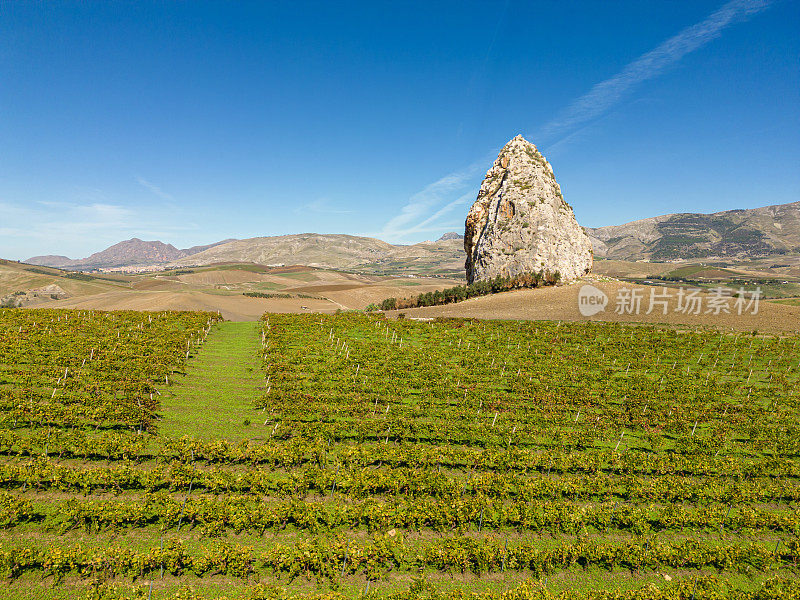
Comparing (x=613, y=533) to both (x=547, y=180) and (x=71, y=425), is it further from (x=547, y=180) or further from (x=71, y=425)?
(x=547, y=180)

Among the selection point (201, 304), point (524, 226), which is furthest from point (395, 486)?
point (201, 304)

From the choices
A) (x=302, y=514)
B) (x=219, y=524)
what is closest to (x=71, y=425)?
(x=219, y=524)

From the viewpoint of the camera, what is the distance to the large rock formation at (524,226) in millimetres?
98312

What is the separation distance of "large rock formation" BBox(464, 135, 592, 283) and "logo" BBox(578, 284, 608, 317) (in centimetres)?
1364

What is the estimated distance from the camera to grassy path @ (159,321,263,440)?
915 inches

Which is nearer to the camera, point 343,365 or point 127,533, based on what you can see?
point 127,533

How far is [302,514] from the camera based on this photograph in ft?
49.6

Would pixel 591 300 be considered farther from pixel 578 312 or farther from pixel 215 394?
pixel 215 394

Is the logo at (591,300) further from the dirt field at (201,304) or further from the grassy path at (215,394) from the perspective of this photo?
the dirt field at (201,304)

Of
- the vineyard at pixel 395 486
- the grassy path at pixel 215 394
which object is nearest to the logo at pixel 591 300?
the vineyard at pixel 395 486

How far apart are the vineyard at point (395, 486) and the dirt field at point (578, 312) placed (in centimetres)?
3434

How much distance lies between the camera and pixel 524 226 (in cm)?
10062

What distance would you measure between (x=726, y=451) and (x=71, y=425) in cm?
4099

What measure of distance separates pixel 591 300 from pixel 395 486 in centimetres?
7447
